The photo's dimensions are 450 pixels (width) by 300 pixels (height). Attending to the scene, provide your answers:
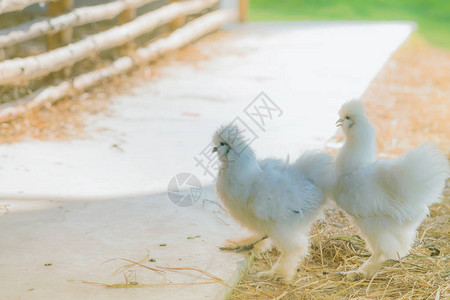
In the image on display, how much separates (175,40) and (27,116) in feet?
12.6

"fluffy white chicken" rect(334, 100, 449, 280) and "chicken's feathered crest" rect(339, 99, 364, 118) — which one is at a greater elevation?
"chicken's feathered crest" rect(339, 99, 364, 118)

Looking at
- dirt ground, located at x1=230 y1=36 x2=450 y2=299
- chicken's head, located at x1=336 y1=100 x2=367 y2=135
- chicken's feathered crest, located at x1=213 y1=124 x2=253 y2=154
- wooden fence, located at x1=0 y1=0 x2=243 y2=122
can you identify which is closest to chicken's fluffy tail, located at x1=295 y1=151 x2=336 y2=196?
chicken's head, located at x1=336 y1=100 x2=367 y2=135

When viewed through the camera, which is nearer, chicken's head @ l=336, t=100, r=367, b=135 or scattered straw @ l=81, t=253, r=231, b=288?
scattered straw @ l=81, t=253, r=231, b=288

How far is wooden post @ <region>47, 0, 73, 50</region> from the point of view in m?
6.77

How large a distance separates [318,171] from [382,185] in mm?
322

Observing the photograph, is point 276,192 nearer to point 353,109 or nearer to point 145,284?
point 353,109

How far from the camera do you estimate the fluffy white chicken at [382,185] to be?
3086 mm

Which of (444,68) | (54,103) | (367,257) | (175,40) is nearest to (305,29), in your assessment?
(444,68)

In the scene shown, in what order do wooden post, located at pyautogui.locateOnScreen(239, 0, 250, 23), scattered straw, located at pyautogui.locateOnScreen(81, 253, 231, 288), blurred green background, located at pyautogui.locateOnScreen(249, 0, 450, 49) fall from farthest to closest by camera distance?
blurred green background, located at pyautogui.locateOnScreen(249, 0, 450, 49) → wooden post, located at pyautogui.locateOnScreen(239, 0, 250, 23) → scattered straw, located at pyautogui.locateOnScreen(81, 253, 231, 288)

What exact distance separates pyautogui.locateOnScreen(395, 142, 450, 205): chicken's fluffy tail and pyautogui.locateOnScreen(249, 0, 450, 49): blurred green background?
12338 mm

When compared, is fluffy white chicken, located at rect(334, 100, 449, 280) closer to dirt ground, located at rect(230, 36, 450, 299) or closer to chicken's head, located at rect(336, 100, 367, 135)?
chicken's head, located at rect(336, 100, 367, 135)

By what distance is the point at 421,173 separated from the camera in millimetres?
3066

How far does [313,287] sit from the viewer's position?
3.22 metres

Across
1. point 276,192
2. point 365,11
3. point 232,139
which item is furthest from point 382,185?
point 365,11
